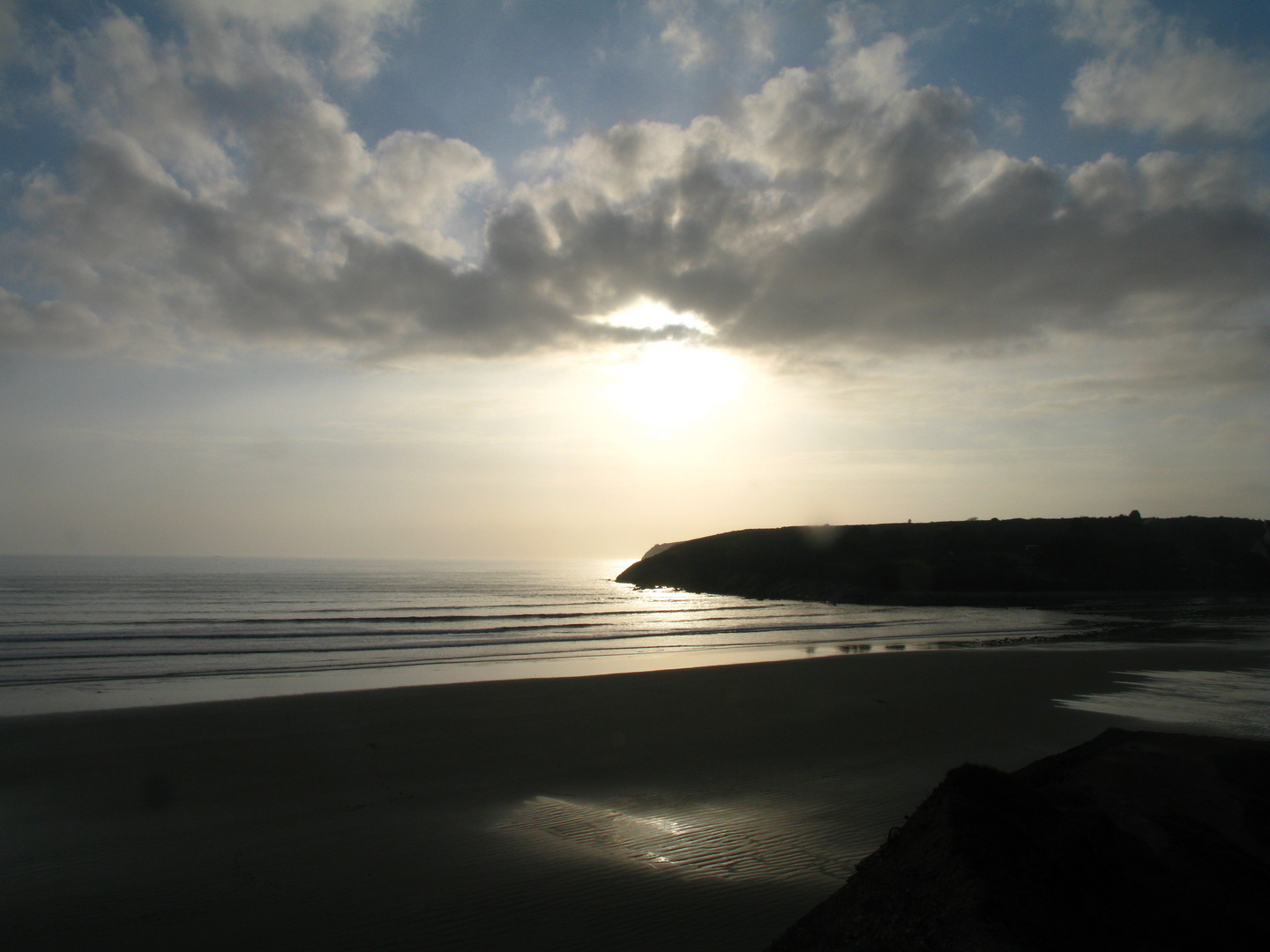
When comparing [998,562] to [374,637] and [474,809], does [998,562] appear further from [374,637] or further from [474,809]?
[474,809]

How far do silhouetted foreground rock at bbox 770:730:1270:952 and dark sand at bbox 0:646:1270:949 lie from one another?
1.48m

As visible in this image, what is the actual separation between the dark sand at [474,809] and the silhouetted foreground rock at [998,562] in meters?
35.4

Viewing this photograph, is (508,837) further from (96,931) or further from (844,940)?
(844,940)

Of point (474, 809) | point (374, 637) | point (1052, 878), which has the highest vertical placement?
point (1052, 878)

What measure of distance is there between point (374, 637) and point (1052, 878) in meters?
26.9

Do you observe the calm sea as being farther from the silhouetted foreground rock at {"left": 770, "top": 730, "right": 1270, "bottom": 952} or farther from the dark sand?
the silhouetted foreground rock at {"left": 770, "top": 730, "right": 1270, "bottom": 952}

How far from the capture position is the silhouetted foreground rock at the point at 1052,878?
283 cm

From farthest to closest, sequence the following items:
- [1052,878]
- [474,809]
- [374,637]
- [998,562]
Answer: [998,562], [374,637], [474,809], [1052,878]

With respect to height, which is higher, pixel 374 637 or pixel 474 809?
pixel 474 809

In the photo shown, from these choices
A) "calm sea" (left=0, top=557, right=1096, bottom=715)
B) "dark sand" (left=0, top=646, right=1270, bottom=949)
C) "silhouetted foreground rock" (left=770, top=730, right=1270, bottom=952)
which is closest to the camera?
"silhouetted foreground rock" (left=770, top=730, right=1270, bottom=952)

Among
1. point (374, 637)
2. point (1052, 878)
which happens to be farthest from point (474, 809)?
point (374, 637)

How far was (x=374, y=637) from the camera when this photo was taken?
26922 millimetres

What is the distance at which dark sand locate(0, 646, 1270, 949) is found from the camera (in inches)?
187

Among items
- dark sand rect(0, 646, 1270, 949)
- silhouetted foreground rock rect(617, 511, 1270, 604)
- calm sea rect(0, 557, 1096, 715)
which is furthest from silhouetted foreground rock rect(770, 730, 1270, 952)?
silhouetted foreground rock rect(617, 511, 1270, 604)
